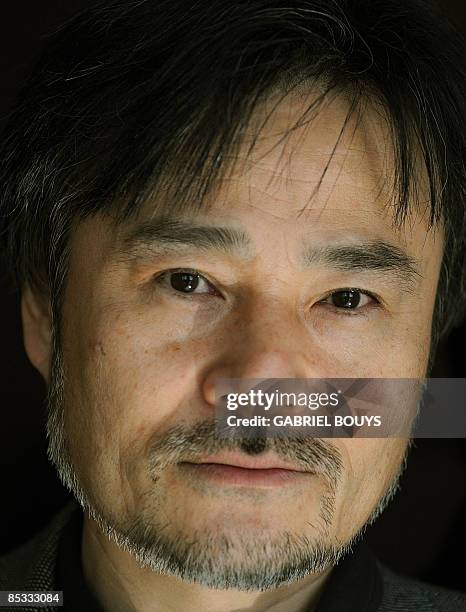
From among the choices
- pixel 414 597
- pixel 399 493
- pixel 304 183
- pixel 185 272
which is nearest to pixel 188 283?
pixel 185 272

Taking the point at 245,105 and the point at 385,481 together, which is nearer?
the point at 245,105

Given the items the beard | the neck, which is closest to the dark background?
the neck

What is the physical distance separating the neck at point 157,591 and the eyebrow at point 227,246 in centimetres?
28

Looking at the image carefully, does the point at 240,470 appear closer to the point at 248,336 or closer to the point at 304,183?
the point at 248,336

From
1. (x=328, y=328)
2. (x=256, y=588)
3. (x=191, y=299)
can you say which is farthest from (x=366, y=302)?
(x=256, y=588)

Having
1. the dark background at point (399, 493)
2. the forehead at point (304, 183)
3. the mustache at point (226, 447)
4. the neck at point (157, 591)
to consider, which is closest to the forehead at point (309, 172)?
the forehead at point (304, 183)

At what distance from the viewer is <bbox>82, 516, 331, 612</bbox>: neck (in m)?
0.81

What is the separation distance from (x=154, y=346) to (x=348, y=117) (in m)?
0.23

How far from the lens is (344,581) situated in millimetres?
855

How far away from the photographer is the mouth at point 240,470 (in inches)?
28.9

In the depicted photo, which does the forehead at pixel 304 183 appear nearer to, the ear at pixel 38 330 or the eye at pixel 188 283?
the eye at pixel 188 283

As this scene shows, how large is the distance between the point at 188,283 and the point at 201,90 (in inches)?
6.0

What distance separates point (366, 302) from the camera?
0.79m

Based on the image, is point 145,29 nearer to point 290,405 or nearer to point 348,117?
point 348,117
